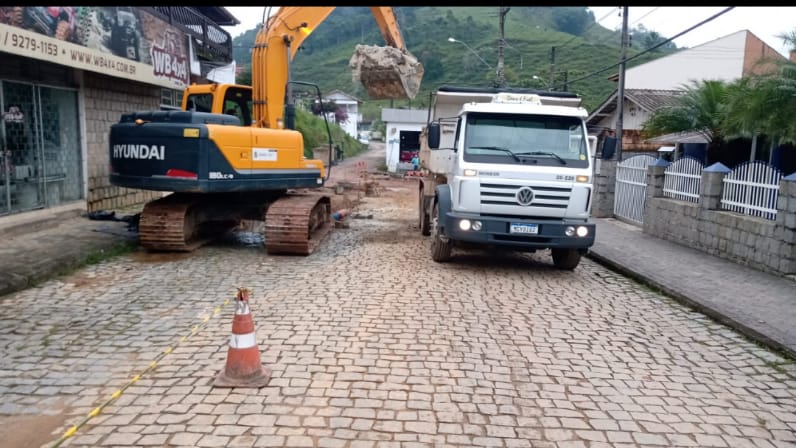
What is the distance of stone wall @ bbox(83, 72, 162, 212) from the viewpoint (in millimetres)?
12523

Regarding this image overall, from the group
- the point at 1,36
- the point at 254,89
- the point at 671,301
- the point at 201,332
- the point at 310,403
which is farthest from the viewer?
the point at 254,89

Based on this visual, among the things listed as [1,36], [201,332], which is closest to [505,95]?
[201,332]

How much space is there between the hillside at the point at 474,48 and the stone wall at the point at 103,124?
39515 mm

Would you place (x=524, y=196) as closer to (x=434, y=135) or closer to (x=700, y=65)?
(x=434, y=135)

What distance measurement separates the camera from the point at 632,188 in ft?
48.8

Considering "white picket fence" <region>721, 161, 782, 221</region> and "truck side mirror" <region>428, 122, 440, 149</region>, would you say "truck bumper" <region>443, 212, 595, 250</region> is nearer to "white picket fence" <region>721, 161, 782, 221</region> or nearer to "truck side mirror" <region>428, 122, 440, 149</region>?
"truck side mirror" <region>428, 122, 440, 149</region>

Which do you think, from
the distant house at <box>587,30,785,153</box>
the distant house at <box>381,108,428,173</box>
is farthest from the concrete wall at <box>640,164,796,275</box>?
the distant house at <box>381,108,428,173</box>

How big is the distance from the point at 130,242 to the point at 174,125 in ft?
8.06

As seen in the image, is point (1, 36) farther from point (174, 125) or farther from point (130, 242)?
point (130, 242)

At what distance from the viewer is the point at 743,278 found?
28.1 ft

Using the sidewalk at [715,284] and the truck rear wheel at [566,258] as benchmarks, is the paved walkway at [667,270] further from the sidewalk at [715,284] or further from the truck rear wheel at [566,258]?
the truck rear wheel at [566,258]

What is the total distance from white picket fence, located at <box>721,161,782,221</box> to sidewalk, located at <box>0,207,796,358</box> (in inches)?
37.8

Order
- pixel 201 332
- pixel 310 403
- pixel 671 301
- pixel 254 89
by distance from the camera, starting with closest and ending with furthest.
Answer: pixel 310 403 → pixel 201 332 → pixel 671 301 → pixel 254 89

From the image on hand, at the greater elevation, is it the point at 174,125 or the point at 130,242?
the point at 174,125
